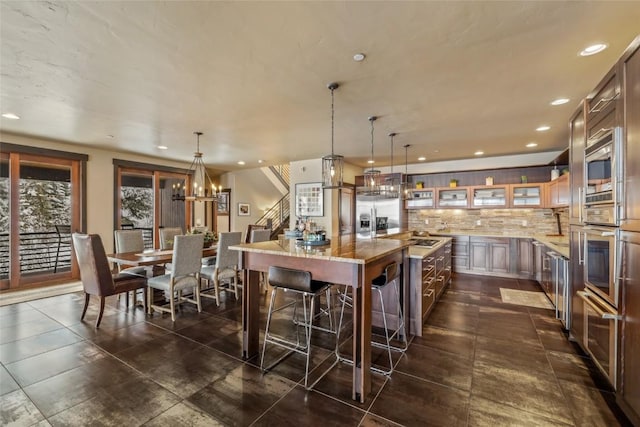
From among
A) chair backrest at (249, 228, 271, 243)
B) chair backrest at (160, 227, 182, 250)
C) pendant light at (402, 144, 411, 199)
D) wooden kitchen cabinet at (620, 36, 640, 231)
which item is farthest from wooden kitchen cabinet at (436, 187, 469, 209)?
chair backrest at (160, 227, 182, 250)

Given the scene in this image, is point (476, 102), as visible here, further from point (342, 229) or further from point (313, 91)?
point (342, 229)

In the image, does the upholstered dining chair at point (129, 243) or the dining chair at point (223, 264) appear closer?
the dining chair at point (223, 264)

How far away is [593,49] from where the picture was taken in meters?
2.16

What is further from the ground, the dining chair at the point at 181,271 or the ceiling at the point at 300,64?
the ceiling at the point at 300,64

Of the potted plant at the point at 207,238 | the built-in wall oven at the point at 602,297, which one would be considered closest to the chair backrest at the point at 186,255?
the potted plant at the point at 207,238

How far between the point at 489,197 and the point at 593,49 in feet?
14.5

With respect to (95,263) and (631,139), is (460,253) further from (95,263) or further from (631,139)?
(95,263)

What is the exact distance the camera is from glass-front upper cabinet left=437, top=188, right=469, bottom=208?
6.36 meters

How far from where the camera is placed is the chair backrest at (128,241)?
429 cm

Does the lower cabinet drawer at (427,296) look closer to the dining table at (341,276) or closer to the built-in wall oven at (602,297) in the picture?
the dining table at (341,276)

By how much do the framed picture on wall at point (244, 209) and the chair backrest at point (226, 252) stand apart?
467 cm

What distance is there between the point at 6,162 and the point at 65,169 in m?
0.75

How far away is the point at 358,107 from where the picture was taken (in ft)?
10.9

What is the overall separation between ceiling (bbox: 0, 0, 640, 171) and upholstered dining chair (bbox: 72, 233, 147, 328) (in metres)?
1.62
